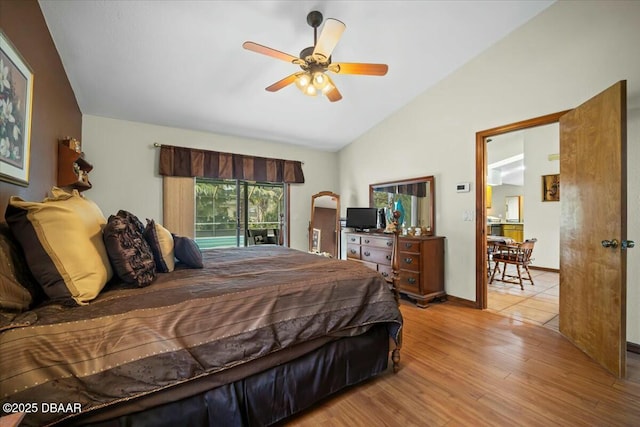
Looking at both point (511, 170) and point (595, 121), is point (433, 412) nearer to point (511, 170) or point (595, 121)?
point (595, 121)

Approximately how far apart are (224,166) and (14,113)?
2702 mm

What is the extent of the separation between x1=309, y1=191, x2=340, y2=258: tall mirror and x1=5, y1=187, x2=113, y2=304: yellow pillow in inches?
147

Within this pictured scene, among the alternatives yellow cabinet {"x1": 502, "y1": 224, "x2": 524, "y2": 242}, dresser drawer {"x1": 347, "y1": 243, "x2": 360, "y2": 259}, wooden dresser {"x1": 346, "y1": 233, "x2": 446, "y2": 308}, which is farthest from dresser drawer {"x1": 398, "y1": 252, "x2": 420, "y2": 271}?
yellow cabinet {"x1": 502, "y1": 224, "x2": 524, "y2": 242}

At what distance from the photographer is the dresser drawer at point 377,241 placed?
11.8 ft

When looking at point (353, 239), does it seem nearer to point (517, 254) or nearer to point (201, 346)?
point (517, 254)

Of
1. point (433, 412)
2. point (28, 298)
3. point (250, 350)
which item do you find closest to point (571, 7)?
point (433, 412)

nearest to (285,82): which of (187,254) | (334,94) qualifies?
(334,94)

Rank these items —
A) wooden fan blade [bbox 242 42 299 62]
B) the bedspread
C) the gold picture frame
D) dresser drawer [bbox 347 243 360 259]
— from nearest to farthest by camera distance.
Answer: the bedspread → wooden fan blade [bbox 242 42 299 62] → dresser drawer [bbox 347 243 360 259] → the gold picture frame

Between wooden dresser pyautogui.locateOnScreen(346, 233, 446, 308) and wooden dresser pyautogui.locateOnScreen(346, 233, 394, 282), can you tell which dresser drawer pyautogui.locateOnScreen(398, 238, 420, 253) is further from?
wooden dresser pyautogui.locateOnScreen(346, 233, 394, 282)

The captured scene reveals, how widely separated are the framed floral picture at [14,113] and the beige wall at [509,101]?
153 inches

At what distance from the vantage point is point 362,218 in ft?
14.2

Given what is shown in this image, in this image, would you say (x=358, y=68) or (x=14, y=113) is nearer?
(x=14, y=113)

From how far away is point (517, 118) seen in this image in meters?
2.85

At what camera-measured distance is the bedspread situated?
2.85 feet
